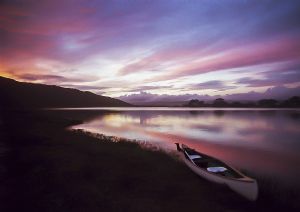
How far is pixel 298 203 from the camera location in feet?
36.7

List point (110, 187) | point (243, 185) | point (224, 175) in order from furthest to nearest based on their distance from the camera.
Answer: point (224, 175), point (110, 187), point (243, 185)

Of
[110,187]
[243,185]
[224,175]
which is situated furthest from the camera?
[224,175]

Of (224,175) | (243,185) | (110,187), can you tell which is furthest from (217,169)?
(110,187)

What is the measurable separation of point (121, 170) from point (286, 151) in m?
23.2

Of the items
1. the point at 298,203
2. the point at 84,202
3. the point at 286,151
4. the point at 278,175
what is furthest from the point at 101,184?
the point at 286,151

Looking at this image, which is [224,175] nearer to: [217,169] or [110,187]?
[217,169]

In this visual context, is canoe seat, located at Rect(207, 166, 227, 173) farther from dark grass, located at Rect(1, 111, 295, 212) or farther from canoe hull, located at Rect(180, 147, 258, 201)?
canoe hull, located at Rect(180, 147, 258, 201)

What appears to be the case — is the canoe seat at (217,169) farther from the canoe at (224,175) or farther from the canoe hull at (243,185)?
the canoe hull at (243,185)

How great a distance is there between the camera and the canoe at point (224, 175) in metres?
10.7

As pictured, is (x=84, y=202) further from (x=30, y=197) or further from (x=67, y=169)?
(x=67, y=169)

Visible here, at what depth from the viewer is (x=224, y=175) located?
12844mm

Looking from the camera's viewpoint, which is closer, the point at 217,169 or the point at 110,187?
the point at 110,187

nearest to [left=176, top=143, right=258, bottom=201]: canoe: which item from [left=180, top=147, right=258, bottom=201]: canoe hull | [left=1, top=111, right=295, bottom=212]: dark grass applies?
[left=180, top=147, right=258, bottom=201]: canoe hull

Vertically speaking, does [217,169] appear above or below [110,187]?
above
